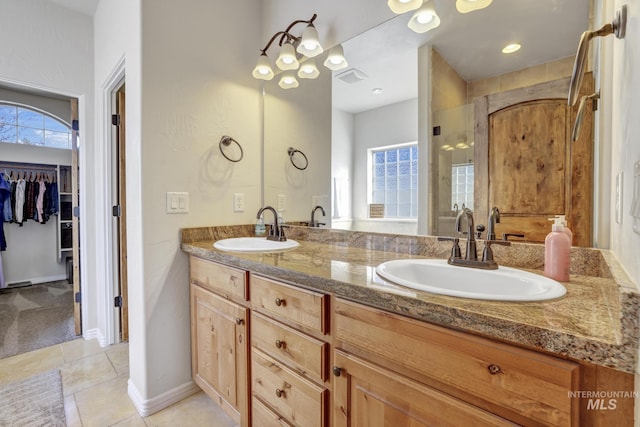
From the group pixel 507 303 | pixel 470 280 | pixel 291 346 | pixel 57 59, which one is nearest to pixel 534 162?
pixel 470 280

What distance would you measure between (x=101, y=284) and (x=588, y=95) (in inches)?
125

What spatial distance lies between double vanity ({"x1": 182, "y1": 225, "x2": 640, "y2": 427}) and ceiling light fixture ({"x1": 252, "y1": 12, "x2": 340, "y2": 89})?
1.05 meters

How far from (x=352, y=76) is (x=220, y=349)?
1.60 m

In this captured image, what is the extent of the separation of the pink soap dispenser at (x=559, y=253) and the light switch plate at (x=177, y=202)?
169 cm

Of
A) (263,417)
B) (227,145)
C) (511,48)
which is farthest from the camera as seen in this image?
(227,145)

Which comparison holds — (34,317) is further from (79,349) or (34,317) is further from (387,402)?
(387,402)

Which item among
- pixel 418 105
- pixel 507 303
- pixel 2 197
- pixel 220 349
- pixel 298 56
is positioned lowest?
pixel 220 349

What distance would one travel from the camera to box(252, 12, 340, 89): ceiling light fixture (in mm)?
1710

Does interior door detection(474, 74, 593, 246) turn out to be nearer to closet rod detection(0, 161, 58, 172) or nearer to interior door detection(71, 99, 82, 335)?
interior door detection(71, 99, 82, 335)

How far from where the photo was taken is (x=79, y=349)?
231cm

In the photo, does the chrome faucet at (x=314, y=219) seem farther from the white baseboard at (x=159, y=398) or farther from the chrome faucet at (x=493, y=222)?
the white baseboard at (x=159, y=398)

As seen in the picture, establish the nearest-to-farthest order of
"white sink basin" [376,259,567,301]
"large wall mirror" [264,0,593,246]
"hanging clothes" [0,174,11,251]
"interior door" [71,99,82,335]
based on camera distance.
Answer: "white sink basin" [376,259,567,301] → "large wall mirror" [264,0,593,246] → "interior door" [71,99,82,335] → "hanging clothes" [0,174,11,251]

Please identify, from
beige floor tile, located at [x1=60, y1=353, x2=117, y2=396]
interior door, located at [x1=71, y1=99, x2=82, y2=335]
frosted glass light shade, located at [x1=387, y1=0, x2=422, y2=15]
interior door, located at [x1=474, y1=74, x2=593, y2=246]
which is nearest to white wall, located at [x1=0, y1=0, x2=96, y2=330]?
interior door, located at [x1=71, y1=99, x2=82, y2=335]

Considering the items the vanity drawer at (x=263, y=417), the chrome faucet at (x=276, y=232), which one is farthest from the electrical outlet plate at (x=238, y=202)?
the vanity drawer at (x=263, y=417)
